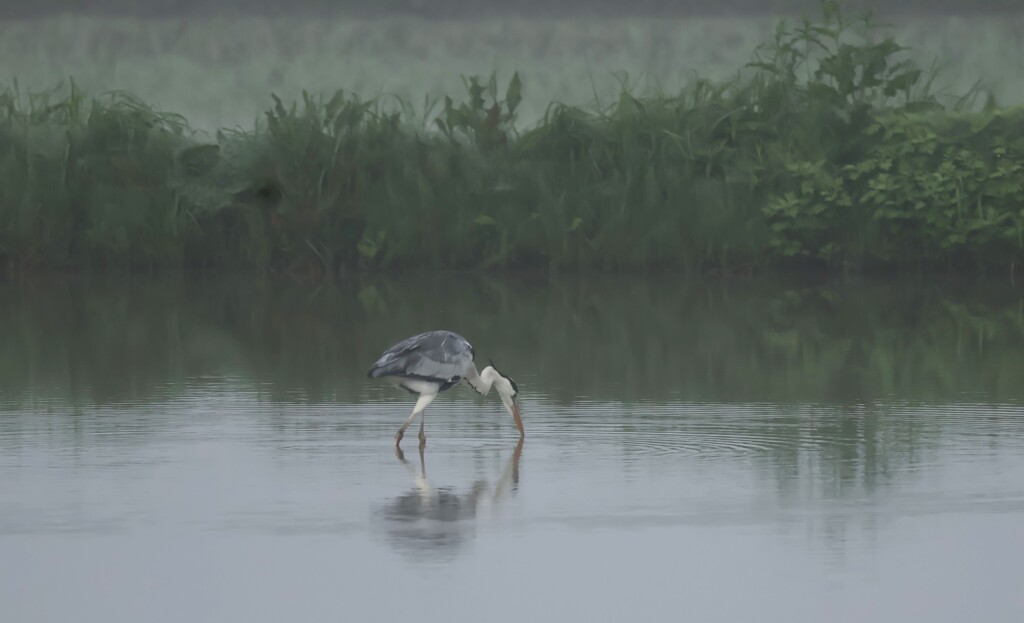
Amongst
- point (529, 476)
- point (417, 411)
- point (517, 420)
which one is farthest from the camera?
point (517, 420)

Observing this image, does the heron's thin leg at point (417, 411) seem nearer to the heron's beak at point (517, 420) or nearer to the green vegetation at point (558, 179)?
the heron's beak at point (517, 420)

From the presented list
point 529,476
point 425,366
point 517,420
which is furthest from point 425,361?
point 529,476

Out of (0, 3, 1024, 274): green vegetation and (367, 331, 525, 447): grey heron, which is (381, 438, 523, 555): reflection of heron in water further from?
(0, 3, 1024, 274): green vegetation

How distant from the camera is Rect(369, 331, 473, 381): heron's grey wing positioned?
358 inches

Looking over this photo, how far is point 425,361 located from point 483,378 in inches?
15.2

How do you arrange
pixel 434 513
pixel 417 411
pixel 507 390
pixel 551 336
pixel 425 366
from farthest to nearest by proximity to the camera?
pixel 551 336 → pixel 507 390 → pixel 425 366 → pixel 417 411 → pixel 434 513

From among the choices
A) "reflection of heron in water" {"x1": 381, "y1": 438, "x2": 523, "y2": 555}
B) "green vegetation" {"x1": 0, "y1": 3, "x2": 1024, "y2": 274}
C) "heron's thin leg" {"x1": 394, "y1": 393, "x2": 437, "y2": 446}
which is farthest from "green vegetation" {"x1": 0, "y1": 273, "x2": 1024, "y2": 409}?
"reflection of heron in water" {"x1": 381, "y1": 438, "x2": 523, "y2": 555}

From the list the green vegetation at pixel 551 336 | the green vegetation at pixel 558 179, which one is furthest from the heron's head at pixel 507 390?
the green vegetation at pixel 558 179

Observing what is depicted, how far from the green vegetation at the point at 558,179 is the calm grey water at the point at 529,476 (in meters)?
6.29

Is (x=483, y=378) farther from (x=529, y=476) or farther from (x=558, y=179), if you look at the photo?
(x=558, y=179)

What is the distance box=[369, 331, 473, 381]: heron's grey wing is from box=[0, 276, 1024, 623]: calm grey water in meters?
0.31

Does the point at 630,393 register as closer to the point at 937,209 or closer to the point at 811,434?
the point at 811,434

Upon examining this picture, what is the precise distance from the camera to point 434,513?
23.9 feet

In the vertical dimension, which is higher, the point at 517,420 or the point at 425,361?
the point at 425,361
